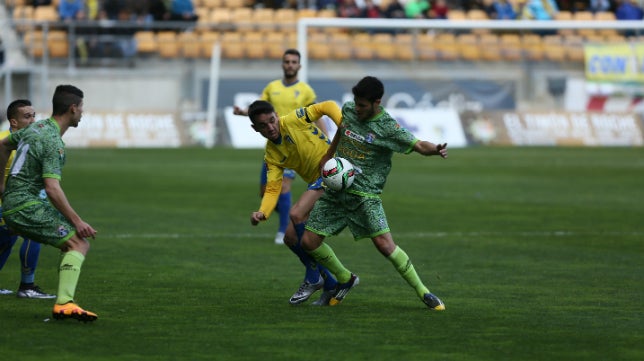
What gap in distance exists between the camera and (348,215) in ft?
31.7

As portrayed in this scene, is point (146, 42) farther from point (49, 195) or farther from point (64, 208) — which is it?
point (64, 208)

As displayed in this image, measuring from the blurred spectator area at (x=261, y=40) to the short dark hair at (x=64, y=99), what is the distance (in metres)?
25.2

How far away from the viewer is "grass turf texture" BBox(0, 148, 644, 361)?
316 inches

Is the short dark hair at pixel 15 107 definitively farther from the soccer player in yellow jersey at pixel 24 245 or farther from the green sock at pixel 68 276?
the green sock at pixel 68 276

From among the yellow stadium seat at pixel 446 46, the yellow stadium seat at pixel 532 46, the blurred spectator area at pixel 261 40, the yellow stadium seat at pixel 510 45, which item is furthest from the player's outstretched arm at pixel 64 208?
the yellow stadium seat at pixel 532 46

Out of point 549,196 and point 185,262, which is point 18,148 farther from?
point 549,196

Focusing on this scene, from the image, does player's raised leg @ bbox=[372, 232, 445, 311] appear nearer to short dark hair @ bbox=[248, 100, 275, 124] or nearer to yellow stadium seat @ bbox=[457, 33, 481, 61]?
short dark hair @ bbox=[248, 100, 275, 124]

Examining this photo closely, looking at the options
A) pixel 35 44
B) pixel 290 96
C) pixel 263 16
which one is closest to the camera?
pixel 290 96

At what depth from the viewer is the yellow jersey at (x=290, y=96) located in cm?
1511

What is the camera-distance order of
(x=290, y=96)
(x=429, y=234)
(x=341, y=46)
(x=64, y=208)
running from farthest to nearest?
1. (x=341, y=46)
2. (x=429, y=234)
3. (x=290, y=96)
4. (x=64, y=208)

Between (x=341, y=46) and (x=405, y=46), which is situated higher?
(x=405, y=46)

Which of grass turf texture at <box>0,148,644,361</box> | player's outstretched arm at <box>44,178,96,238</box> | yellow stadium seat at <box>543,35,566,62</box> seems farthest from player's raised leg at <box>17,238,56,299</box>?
yellow stadium seat at <box>543,35,566,62</box>

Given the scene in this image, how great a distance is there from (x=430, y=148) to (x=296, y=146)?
1410 millimetres

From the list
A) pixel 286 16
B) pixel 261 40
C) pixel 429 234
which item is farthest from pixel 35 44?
pixel 429 234
